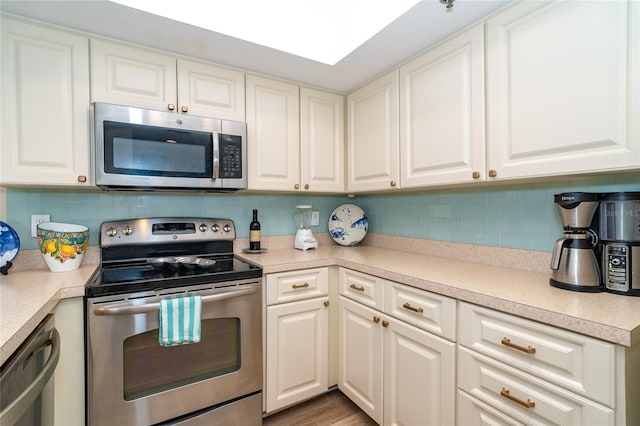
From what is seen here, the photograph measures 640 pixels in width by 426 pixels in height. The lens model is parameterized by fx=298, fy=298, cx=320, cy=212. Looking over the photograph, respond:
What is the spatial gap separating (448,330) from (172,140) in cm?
161

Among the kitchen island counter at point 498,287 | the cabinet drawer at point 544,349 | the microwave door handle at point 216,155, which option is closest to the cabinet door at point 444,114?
the kitchen island counter at point 498,287

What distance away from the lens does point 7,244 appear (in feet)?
4.64

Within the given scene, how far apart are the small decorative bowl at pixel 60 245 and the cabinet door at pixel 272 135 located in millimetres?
912

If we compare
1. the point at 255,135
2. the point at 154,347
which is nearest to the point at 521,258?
the point at 255,135

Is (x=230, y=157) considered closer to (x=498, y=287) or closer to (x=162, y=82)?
(x=162, y=82)

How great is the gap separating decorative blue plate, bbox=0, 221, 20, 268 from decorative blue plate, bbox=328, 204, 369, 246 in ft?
6.05

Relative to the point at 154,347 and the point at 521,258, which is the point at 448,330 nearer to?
the point at 521,258

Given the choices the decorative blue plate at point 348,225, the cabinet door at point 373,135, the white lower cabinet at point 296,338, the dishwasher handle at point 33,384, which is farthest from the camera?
the decorative blue plate at point 348,225

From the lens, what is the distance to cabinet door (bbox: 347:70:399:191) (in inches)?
72.1

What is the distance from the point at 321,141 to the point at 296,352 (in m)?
1.39

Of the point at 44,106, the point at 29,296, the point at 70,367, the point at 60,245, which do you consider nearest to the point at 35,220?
the point at 60,245

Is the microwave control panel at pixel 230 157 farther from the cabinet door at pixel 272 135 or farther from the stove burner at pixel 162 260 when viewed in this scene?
the stove burner at pixel 162 260

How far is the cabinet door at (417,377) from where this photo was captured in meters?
1.20

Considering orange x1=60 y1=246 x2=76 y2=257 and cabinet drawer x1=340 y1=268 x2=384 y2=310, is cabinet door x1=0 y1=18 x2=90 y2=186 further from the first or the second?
cabinet drawer x1=340 y1=268 x2=384 y2=310
